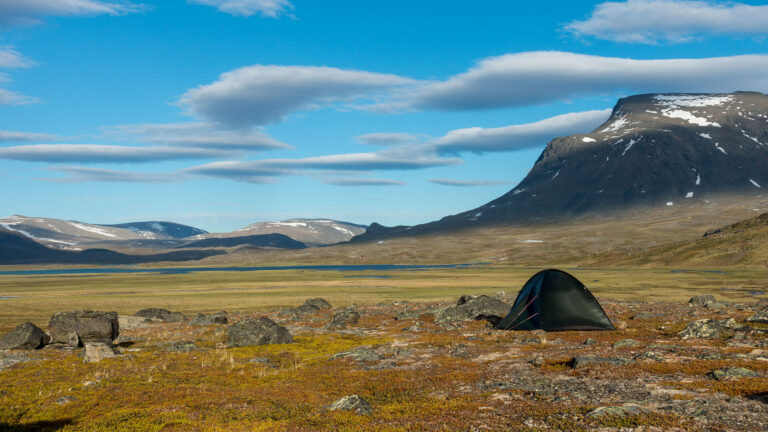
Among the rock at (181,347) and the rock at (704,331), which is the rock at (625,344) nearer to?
the rock at (704,331)

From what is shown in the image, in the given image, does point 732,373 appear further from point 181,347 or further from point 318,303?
point 318,303

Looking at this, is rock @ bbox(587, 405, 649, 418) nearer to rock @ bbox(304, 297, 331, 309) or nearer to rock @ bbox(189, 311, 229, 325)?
rock @ bbox(189, 311, 229, 325)

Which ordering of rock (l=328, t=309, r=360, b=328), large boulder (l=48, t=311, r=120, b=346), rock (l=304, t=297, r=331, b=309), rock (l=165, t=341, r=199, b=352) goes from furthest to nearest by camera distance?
rock (l=304, t=297, r=331, b=309) → rock (l=328, t=309, r=360, b=328) → large boulder (l=48, t=311, r=120, b=346) → rock (l=165, t=341, r=199, b=352)

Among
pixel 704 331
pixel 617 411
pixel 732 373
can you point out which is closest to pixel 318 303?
pixel 704 331

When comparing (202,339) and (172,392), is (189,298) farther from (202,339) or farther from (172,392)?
(172,392)

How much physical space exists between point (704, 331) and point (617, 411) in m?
17.4

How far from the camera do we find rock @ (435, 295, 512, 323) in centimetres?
4134

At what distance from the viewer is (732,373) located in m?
17.8

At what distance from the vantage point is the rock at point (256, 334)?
32312 millimetres

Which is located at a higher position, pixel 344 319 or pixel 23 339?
pixel 23 339

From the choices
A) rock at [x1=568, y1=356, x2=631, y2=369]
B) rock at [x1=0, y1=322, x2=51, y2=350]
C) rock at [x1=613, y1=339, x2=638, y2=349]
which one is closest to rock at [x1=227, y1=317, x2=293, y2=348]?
rock at [x1=0, y1=322, x2=51, y2=350]

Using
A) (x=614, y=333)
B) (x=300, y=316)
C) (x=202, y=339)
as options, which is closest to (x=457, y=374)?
(x=614, y=333)

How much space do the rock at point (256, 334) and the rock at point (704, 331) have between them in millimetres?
23468

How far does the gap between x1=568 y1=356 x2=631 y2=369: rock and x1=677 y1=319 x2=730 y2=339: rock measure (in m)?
8.76
